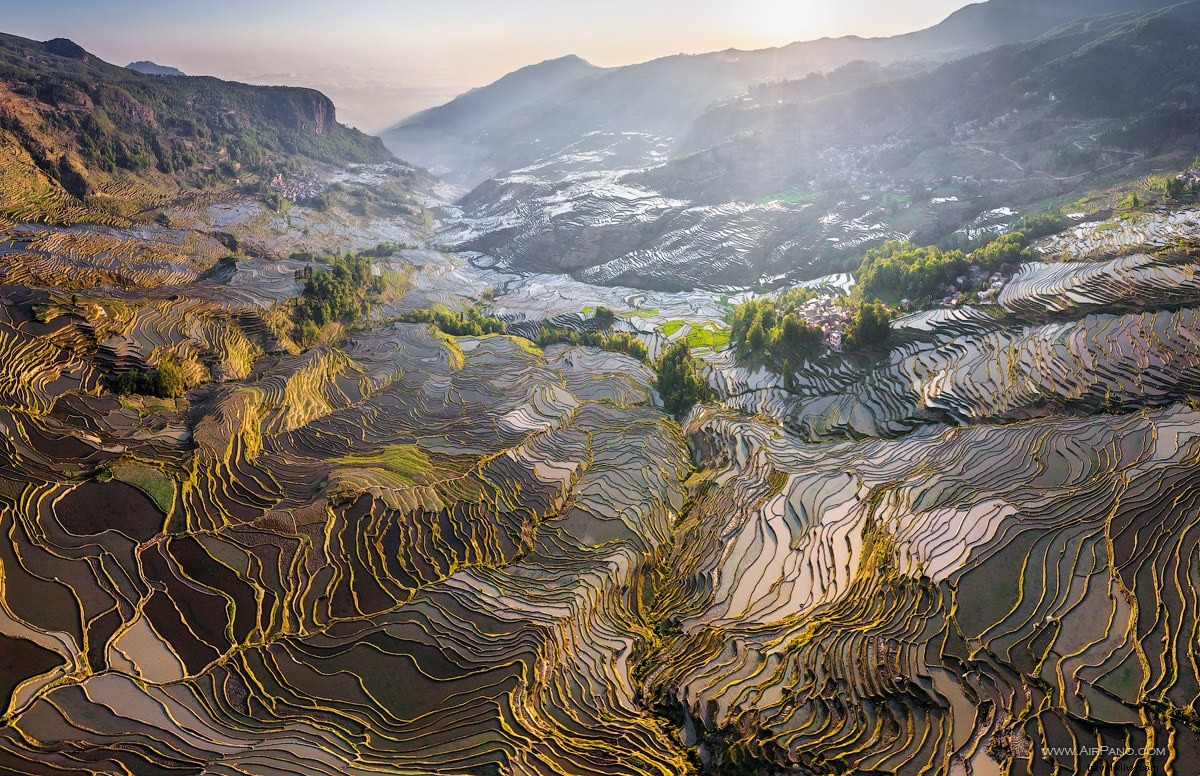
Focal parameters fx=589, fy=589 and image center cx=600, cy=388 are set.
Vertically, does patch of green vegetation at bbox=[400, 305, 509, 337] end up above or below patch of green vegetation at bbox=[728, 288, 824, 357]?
above

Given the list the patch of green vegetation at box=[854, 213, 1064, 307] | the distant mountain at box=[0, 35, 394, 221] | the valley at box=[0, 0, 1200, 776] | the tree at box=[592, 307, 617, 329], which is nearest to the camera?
the valley at box=[0, 0, 1200, 776]

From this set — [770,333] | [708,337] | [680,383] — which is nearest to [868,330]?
[770,333]

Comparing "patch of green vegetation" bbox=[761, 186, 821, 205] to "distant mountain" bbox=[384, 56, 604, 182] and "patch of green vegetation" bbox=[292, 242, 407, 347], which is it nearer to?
"patch of green vegetation" bbox=[292, 242, 407, 347]

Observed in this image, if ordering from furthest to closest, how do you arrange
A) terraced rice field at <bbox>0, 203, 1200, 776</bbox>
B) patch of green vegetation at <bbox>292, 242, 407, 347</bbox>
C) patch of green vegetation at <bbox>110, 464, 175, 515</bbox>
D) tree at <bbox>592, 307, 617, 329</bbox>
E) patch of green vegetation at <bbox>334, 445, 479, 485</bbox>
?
1. tree at <bbox>592, 307, 617, 329</bbox>
2. patch of green vegetation at <bbox>292, 242, 407, 347</bbox>
3. patch of green vegetation at <bbox>334, 445, 479, 485</bbox>
4. patch of green vegetation at <bbox>110, 464, 175, 515</bbox>
5. terraced rice field at <bbox>0, 203, 1200, 776</bbox>

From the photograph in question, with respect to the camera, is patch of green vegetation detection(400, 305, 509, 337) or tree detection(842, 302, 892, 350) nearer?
tree detection(842, 302, 892, 350)

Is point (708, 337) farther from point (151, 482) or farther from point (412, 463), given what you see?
point (151, 482)

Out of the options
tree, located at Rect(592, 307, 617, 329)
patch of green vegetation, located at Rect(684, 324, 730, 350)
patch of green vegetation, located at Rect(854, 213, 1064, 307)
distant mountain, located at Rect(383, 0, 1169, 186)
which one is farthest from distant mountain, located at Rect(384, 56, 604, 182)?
patch of green vegetation, located at Rect(854, 213, 1064, 307)

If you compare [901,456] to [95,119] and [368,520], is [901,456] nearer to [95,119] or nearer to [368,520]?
[368,520]
